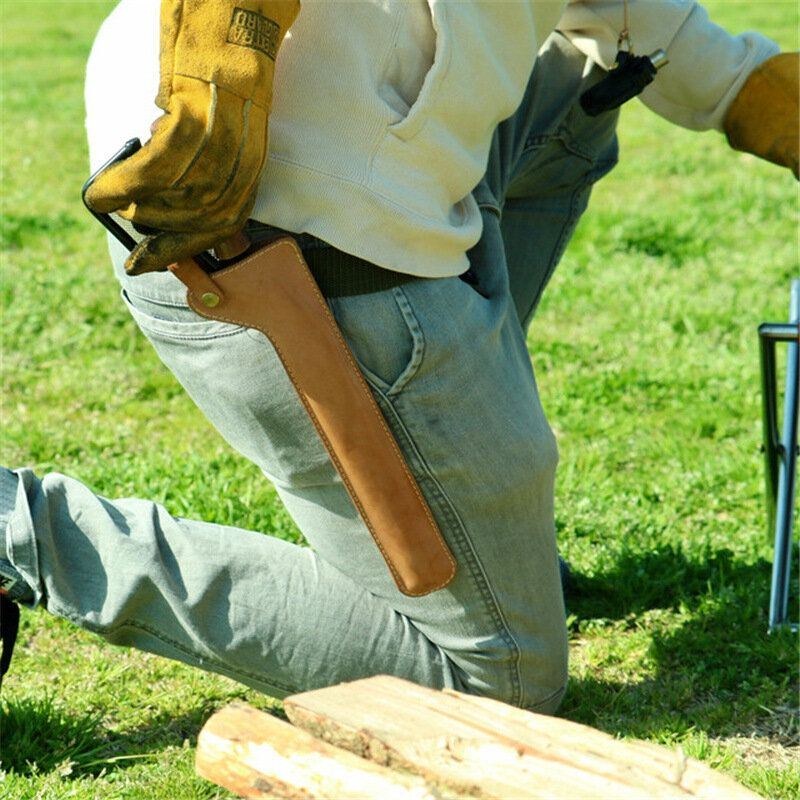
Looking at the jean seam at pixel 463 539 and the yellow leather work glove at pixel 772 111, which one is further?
the yellow leather work glove at pixel 772 111

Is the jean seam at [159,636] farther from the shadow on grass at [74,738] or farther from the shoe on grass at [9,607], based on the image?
the shadow on grass at [74,738]

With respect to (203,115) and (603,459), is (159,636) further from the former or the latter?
(603,459)

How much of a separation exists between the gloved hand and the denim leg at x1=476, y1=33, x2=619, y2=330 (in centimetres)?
76

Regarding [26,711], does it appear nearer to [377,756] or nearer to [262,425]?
[262,425]

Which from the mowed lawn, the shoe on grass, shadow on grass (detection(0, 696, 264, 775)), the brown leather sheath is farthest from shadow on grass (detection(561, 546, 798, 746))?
the shoe on grass

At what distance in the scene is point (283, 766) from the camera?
1477 millimetres

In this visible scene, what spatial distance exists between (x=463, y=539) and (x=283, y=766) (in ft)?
2.65

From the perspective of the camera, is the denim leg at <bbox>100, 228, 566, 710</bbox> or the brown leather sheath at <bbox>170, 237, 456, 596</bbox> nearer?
the brown leather sheath at <bbox>170, 237, 456, 596</bbox>

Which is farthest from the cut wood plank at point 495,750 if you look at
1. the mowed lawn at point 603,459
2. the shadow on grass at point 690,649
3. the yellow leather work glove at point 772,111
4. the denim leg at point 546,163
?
the yellow leather work glove at point 772,111

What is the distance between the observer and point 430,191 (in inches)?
81.3

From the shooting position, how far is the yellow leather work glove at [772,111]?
2625mm

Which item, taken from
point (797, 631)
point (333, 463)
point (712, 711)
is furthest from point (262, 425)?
point (797, 631)

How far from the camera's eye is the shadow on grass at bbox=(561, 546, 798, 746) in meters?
2.48

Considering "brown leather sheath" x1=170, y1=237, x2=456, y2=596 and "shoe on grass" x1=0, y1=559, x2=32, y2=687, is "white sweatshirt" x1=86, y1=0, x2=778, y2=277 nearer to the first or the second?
"brown leather sheath" x1=170, y1=237, x2=456, y2=596
